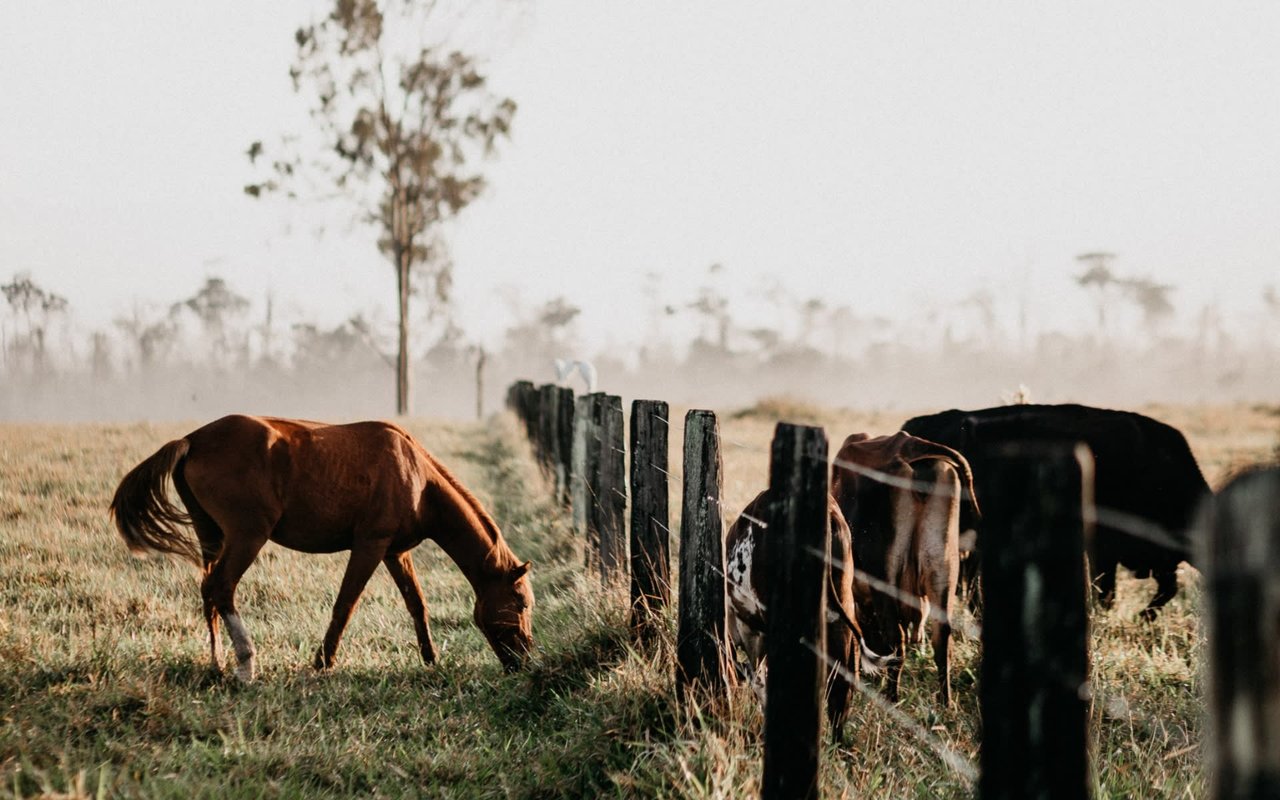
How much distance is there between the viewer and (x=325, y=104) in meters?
29.8

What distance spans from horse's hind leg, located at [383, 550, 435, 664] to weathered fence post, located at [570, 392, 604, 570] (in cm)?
159

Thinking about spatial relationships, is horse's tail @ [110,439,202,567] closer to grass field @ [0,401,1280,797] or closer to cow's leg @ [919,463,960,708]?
grass field @ [0,401,1280,797]

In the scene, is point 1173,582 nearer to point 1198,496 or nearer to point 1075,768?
point 1198,496

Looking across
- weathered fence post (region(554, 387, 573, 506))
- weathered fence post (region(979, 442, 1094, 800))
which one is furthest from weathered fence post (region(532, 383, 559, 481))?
weathered fence post (region(979, 442, 1094, 800))

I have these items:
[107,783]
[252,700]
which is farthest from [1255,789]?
[252,700]

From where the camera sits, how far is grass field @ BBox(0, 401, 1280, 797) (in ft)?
11.5

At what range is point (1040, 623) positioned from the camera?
1.76 metres

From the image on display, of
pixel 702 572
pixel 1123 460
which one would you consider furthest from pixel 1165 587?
pixel 702 572

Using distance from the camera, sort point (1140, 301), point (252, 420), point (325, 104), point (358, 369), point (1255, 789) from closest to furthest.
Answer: point (1255, 789)
point (252, 420)
point (325, 104)
point (1140, 301)
point (358, 369)

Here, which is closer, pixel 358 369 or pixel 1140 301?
pixel 1140 301

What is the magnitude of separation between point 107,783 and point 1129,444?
727 cm

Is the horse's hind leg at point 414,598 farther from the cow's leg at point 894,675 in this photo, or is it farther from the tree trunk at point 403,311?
Answer: the tree trunk at point 403,311

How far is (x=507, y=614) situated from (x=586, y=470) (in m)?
2.64

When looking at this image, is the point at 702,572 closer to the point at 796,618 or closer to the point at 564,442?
the point at 796,618
